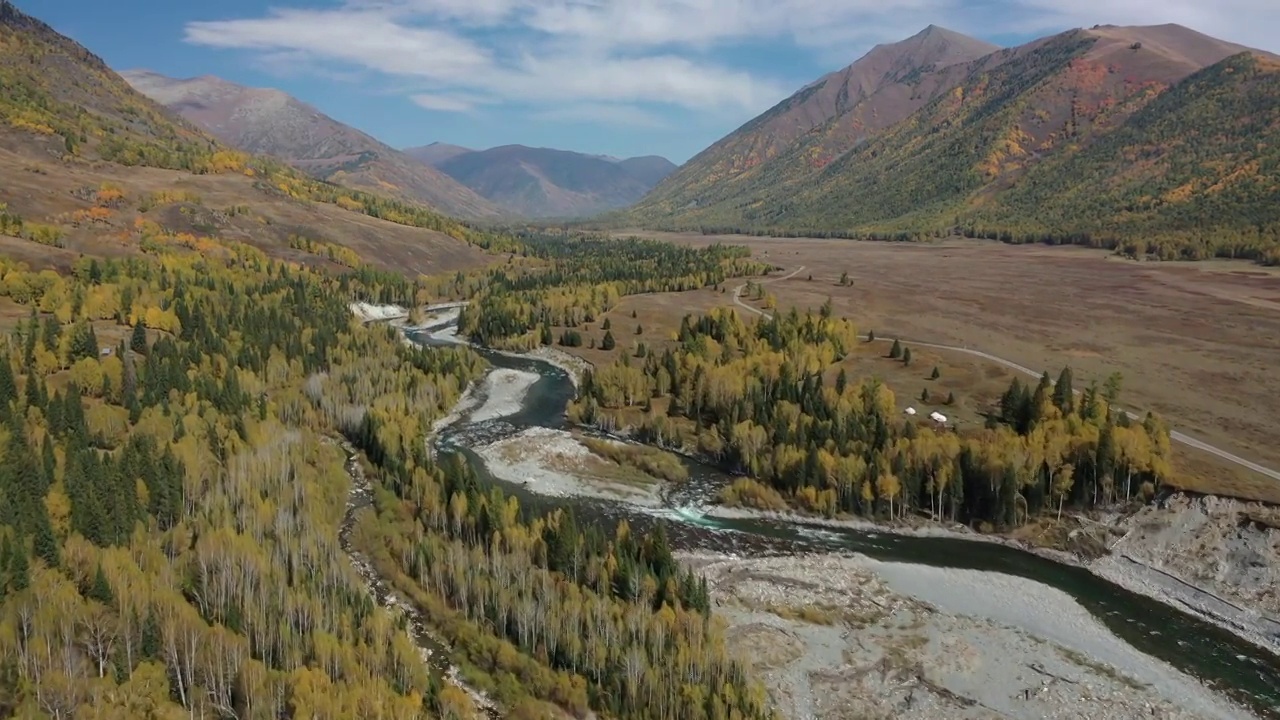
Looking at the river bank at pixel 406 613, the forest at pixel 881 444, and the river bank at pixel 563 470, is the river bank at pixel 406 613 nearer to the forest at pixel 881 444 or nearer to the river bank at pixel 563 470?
the river bank at pixel 563 470

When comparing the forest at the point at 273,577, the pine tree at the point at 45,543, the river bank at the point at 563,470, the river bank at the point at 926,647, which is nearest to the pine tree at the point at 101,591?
the forest at the point at 273,577

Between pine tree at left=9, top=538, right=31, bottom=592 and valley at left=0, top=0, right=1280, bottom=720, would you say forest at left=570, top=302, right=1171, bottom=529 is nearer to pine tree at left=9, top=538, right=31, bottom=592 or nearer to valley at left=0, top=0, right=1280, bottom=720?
valley at left=0, top=0, right=1280, bottom=720

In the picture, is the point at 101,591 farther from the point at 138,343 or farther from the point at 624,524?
the point at 138,343

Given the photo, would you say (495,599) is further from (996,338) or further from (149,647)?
(996,338)

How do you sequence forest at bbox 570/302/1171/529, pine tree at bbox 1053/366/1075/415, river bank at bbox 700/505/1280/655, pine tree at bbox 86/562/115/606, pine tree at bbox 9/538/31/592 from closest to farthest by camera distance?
pine tree at bbox 9/538/31/592
pine tree at bbox 86/562/115/606
river bank at bbox 700/505/1280/655
forest at bbox 570/302/1171/529
pine tree at bbox 1053/366/1075/415

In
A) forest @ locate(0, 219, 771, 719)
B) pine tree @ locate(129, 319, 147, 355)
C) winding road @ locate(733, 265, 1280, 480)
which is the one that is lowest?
forest @ locate(0, 219, 771, 719)

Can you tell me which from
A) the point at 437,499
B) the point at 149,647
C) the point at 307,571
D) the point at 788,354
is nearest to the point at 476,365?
the point at 788,354

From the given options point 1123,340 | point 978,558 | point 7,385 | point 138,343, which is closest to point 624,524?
point 978,558

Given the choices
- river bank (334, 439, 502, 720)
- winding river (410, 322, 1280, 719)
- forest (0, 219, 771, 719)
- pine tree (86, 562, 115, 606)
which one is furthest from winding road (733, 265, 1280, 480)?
pine tree (86, 562, 115, 606)

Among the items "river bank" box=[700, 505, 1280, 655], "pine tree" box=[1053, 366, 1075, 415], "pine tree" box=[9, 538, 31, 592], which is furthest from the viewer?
"pine tree" box=[1053, 366, 1075, 415]
